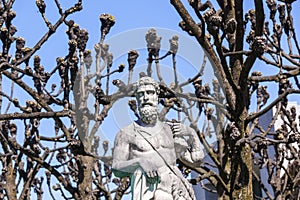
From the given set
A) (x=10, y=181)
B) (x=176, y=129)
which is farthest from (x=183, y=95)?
(x=10, y=181)

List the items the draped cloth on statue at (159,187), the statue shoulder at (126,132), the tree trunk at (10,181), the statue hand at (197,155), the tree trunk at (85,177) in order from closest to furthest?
the draped cloth on statue at (159,187) < the statue shoulder at (126,132) < the statue hand at (197,155) < the tree trunk at (85,177) < the tree trunk at (10,181)

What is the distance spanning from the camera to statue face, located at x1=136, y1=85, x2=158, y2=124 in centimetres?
482

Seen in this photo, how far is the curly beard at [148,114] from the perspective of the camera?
4.82 m

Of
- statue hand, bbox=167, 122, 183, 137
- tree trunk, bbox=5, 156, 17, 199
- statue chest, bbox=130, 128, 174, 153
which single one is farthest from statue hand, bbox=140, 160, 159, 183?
tree trunk, bbox=5, 156, 17, 199

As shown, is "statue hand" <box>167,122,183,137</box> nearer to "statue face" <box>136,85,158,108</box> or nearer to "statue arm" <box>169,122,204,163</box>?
"statue arm" <box>169,122,204,163</box>

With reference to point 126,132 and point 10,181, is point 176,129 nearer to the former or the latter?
point 126,132

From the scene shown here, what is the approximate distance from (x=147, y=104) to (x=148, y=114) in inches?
3.6

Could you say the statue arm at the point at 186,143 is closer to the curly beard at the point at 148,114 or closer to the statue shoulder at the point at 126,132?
the curly beard at the point at 148,114

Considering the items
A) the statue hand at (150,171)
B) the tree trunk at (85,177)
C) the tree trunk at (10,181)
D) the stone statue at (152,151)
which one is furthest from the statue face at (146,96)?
the tree trunk at (10,181)

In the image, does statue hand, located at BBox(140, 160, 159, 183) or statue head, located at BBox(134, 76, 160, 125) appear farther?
statue head, located at BBox(134, 76, 160, 125)

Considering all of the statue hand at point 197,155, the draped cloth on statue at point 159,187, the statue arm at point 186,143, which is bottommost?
the draped cloth on statue at point 159,187

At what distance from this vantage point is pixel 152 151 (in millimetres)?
4762

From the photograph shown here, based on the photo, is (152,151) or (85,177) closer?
(152,151)

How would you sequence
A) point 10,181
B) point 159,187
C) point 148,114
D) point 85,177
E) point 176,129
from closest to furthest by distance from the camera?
1. point 159,187
2. point 148,114
3. point 176,129
4. point 85,177
5. point 10,181
